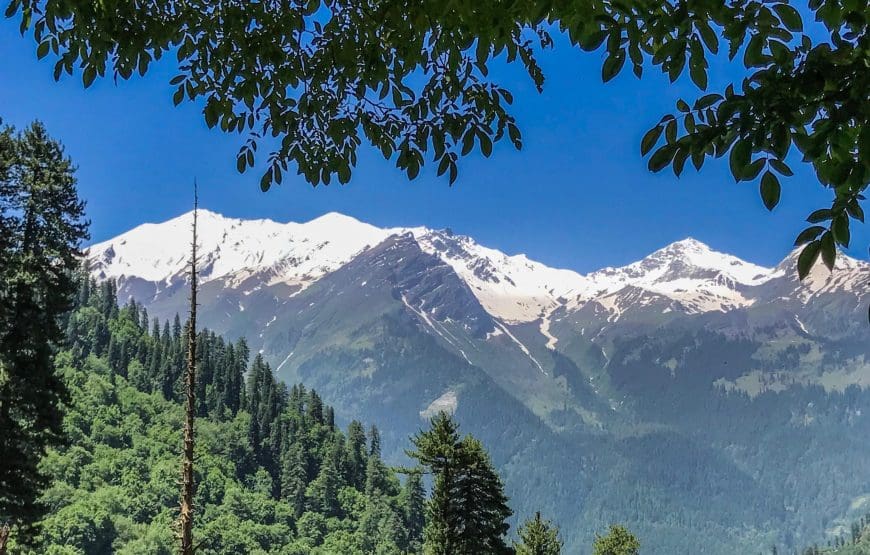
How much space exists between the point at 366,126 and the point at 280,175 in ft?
2.89

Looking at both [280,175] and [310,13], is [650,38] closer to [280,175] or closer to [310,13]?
[310,13]

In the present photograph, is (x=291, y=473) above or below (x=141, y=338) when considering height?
below

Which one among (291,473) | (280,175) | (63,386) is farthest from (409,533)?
(280,175)

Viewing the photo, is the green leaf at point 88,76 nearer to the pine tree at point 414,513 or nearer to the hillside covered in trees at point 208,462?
the hillside covered in trees at point 208,462

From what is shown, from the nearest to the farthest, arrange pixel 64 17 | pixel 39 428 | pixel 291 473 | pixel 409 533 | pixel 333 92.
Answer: pixel 64 17 → pixel 333 92 → pixel 39 428 → pixel 409 533 → pixel 291 473

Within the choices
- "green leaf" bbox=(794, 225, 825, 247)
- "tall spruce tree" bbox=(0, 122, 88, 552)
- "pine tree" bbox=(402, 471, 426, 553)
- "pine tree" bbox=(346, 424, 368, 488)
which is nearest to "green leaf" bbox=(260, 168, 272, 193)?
"green leaf" bbox=(794, 225, 825, 247)

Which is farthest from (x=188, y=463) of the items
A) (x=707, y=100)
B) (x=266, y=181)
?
(x=707, y=100)

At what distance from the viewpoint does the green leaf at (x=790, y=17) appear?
310 centimetres

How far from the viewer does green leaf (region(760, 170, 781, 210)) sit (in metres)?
2.99

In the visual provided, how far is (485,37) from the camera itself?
4.08 meters

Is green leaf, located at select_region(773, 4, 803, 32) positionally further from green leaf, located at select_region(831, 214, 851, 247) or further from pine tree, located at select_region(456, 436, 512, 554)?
pine tree, located at select_region(456, 436, 512, 554)

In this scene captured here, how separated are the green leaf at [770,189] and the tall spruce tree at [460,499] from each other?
27753mm

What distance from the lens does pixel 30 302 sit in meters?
21.5

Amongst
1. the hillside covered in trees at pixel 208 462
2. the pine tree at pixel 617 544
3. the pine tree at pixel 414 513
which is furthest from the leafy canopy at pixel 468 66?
the pine tree at pixel 414 513
